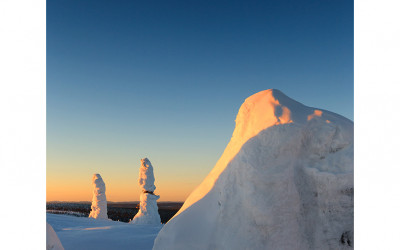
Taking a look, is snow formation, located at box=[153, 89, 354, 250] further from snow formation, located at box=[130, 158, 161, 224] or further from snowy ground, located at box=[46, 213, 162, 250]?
snow formation, located at box=[130, 158, 161, 224]

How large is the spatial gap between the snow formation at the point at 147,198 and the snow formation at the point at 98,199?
4646 mm

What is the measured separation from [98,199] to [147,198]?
221 inches

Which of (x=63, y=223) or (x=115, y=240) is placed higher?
(x=115, y=240)

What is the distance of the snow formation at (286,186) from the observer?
15.0 ft

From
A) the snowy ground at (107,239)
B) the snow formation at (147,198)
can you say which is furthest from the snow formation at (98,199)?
the snowy ground at (107,239)

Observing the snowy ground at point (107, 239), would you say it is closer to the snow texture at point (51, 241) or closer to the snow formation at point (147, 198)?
the snow texture at point (51, 241)

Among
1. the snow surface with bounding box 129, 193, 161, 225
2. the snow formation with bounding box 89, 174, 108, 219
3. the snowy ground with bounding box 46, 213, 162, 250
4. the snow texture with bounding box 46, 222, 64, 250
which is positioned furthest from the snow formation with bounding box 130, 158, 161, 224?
the snow texture with bounding box 46, 222, 64, 250

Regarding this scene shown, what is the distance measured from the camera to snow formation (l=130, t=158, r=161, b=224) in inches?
766
